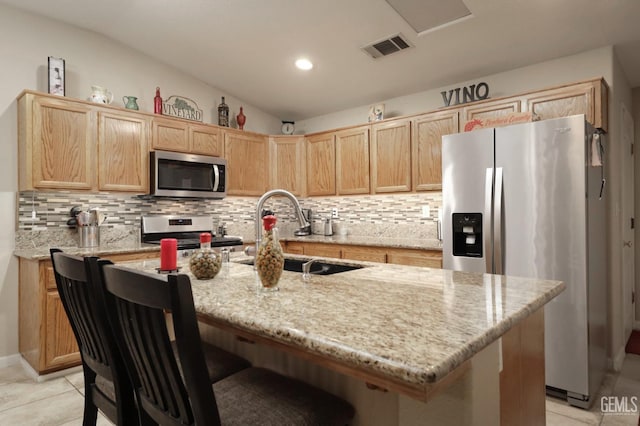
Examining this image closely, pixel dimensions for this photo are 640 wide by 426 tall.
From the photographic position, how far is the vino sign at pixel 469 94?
11.4 feet

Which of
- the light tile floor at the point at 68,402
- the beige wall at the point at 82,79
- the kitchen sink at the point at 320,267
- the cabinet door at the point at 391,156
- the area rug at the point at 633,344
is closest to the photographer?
the kitchen sink at the point at 320,267

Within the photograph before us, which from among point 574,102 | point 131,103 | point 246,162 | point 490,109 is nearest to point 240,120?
point 246,162

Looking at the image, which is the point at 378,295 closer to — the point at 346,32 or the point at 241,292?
the point at 241,292

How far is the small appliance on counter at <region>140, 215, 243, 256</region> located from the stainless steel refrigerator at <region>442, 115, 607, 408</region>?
2.37m

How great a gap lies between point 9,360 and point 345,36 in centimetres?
391

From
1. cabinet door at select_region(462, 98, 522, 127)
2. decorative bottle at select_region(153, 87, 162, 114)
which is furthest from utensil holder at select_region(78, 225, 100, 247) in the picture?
cabinet door at select_region(462, 98, 522, 127)

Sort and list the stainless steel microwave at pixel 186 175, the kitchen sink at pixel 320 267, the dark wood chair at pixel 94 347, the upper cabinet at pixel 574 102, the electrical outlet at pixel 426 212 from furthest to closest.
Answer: the electrical outlet at pixel 426 212
the stainless steel microwave at pixel 186 175
the upper cabinet at pixel 574 102
the kitchen sink at pixel 320 267
the dark wood chair at pixel 94 347

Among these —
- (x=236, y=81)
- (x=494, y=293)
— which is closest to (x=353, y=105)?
(x=236, y=81)

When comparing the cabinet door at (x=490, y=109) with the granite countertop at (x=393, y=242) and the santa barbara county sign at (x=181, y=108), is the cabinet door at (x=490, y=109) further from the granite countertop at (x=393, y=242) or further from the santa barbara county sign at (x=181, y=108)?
the santa barbara county sign at (x=181, y=108)

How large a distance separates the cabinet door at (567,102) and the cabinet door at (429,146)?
25.9 inches

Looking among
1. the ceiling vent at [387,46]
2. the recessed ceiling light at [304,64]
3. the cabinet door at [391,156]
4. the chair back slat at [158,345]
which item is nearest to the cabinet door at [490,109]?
the cabinet door at [391,156]

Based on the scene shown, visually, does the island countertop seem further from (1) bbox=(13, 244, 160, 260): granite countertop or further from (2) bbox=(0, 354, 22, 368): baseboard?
(2) bbox=(0, 354, 22, 368): baseboard

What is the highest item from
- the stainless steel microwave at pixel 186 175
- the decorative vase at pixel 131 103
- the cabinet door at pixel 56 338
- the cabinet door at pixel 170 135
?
the decorative vase at pixel 131 103

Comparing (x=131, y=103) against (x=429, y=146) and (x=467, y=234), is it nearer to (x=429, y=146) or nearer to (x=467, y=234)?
(x=429, y=146)
